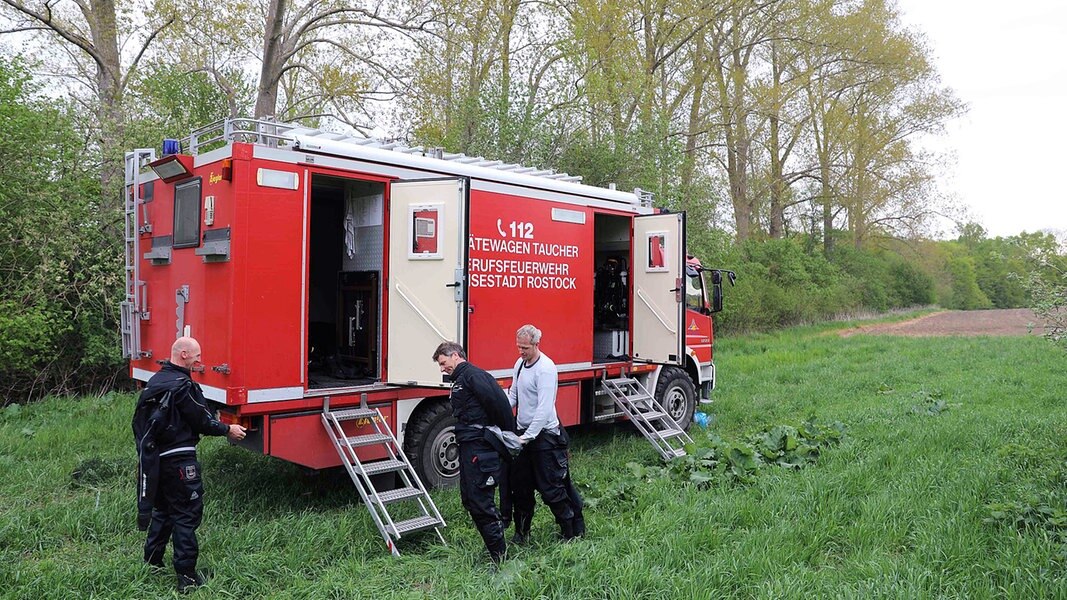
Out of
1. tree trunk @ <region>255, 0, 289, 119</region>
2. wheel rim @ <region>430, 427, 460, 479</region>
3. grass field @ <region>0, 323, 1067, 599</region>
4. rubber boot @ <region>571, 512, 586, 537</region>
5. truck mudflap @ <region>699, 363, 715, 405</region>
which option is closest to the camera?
grass field @ <region>0, 323, 1067, 599</region>

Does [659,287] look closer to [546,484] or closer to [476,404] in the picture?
[546,484]

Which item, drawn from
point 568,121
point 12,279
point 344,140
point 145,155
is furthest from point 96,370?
point 568,121

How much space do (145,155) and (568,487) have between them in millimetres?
4939

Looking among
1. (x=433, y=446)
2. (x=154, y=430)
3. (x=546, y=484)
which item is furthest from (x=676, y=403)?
(x=154, y=430)

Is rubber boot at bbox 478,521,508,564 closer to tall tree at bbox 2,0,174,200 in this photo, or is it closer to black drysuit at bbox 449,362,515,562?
black drysuit at bbox 449,362,515,562

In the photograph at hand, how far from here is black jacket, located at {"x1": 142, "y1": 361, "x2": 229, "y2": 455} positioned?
459 cm

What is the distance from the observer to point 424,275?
20.9 ft

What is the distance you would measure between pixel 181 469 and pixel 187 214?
2487 mm

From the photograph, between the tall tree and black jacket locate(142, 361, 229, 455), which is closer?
black jacket locate(142, 361, 229, 455)

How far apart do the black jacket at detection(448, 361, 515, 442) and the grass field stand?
87cm

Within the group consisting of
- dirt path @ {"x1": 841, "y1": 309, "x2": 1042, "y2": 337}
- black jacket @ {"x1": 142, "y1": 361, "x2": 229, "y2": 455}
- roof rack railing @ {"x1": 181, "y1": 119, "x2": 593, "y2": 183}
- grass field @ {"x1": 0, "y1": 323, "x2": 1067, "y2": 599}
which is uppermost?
Answer: roof rack railing @ {"x1": 181, "y1": 119, "x2": 593, "y2": 183}

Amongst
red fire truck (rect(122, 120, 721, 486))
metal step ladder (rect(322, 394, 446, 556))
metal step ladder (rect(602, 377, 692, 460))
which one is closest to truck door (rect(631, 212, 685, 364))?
red fire truck (rect(122, 120, 721, 486))

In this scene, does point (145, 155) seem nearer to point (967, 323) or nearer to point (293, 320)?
point (293, 320)

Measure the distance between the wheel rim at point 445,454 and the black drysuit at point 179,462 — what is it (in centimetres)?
233
